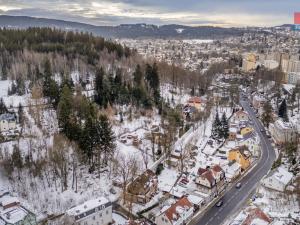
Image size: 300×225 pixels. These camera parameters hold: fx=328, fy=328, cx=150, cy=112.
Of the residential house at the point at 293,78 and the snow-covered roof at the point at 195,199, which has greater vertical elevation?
the residential house at the point at 293,78

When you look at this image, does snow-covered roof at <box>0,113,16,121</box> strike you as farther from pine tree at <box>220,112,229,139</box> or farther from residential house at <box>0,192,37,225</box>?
pine tree at <box>220,112,229,139</box>

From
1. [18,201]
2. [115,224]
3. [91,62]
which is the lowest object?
[115,224]

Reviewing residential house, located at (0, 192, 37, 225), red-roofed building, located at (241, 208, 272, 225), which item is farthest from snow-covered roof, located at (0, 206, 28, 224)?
red-roofed building, located at (241, 208, 272, 225)

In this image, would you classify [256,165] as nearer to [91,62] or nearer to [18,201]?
[18,201]

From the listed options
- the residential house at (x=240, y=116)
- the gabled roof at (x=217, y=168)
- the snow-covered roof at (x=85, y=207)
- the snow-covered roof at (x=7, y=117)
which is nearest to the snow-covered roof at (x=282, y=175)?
the gabled roof at (x=217, y=168)

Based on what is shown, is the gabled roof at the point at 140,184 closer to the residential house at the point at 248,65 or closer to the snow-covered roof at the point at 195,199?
the snow-covered roof at the point at 195,199

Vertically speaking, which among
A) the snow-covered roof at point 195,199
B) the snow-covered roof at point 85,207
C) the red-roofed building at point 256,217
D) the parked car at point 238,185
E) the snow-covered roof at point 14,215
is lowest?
the parked car at point 238,185

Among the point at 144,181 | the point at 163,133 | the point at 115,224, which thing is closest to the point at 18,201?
the point at 115,224
